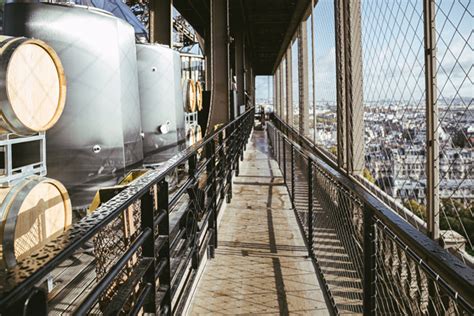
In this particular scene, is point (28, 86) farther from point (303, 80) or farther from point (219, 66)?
point (303, 80)

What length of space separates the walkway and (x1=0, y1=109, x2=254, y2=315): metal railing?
170 mm

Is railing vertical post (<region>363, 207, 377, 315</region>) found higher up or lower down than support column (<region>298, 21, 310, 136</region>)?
lower down

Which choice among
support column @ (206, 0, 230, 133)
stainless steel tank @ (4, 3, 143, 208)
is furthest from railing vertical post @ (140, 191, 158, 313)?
support column @ (206, 0, 230, 133)

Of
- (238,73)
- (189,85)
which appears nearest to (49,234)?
(189,85)

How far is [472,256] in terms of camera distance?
2.27m

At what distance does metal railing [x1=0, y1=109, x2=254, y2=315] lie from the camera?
715mm

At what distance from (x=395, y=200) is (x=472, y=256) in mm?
1014

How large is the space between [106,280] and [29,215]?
1.84m

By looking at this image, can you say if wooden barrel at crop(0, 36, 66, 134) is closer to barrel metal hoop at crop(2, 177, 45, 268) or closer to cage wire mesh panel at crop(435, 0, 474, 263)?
barrel metal hoop at crop(2, 177, 45, 268)

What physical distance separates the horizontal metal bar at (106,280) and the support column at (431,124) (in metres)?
1.84

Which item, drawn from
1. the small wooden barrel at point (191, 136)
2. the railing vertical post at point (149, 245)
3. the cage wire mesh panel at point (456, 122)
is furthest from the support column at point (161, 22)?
the railing vertical post at point (149, 245)

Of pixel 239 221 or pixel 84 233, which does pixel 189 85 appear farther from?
pixel 84 233

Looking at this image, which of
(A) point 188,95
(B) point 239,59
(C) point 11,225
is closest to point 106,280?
(C) point 11,225

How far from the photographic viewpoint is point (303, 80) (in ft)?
35.9
